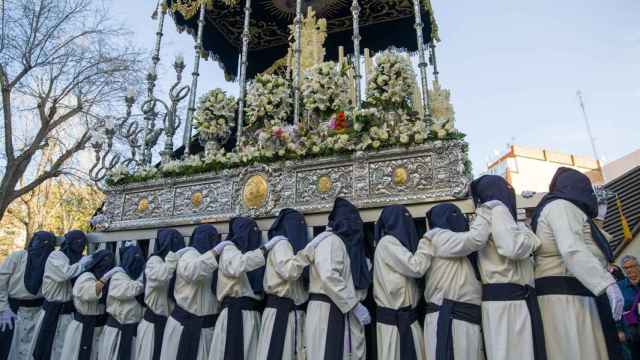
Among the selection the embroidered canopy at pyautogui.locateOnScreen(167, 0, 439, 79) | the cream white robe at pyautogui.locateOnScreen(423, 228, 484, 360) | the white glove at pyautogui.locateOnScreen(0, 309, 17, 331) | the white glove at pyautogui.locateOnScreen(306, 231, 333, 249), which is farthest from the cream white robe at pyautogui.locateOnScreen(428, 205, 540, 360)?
the embroidered canopy at pyautogui.locateOnScreen(167, 0, 439, 79)

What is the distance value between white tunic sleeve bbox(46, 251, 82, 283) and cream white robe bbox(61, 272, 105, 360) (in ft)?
1.18

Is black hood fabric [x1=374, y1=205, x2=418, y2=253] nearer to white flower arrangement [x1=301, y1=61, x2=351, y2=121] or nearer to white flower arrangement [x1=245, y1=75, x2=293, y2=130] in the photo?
white flower arrangement [x1=301, y1=61, x2=351, y2=121]

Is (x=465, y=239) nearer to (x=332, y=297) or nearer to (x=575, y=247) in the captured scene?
(x=575, y=247)

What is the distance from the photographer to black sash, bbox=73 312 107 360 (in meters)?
6.51

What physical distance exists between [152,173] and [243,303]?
12.6 feet

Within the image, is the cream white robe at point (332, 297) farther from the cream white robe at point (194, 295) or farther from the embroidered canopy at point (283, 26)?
the embroidered canopy at point (283, 26)

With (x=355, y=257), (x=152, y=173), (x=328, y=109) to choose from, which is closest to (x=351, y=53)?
(x=328, y=109)

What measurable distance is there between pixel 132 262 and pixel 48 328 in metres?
1.91

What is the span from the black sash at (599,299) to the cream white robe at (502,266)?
20 cm

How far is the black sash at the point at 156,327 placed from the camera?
236 inches

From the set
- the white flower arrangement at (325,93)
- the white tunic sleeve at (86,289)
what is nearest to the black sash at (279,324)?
the white tunic sleeve at (86,289)

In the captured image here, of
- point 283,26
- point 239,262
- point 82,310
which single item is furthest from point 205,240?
point 283,26

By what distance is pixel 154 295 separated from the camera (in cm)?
622

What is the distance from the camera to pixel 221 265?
5539mm
